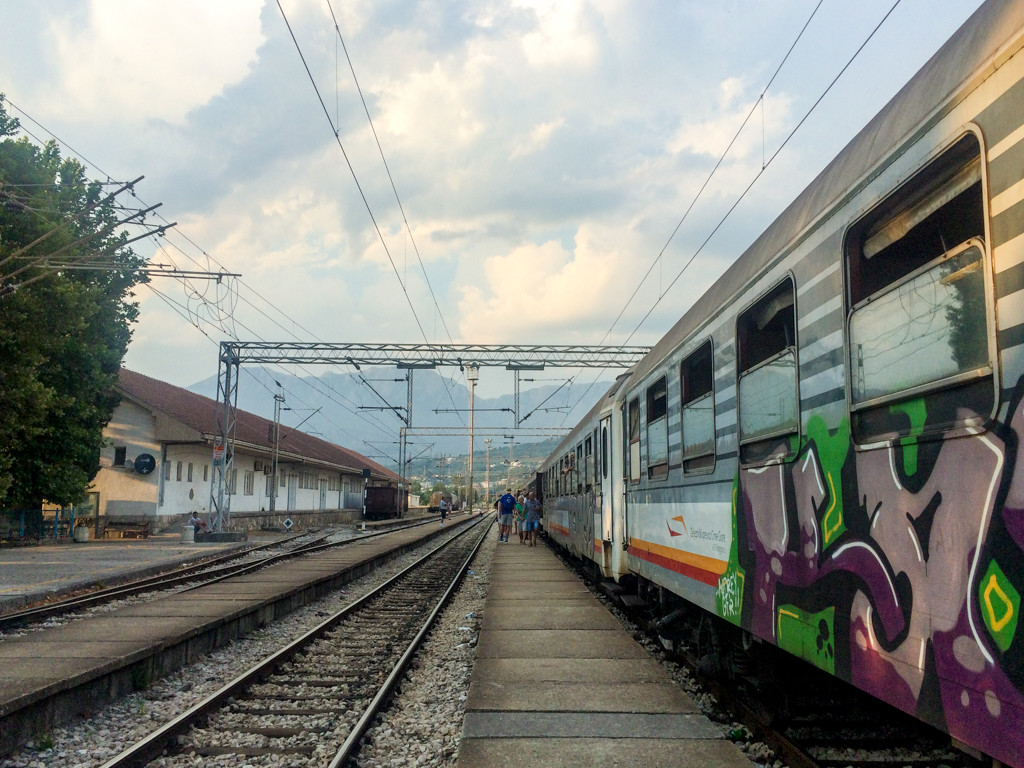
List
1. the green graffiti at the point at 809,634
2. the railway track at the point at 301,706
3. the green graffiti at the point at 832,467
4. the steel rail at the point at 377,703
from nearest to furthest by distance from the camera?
1. the green graffiti at the point at 832,467
2. the green graffiti at the point at 809,634
3. the steel rail at the point at 377,703
4. the railway track at the point at 301,706

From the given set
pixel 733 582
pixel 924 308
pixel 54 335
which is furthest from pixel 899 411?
pixel 54 335

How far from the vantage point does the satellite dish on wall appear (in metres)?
31.0

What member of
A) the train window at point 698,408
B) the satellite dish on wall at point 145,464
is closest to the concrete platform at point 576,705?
the train window at point 698,408

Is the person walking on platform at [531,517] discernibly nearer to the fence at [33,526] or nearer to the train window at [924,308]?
the fence at [33,526]

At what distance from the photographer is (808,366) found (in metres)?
3.98

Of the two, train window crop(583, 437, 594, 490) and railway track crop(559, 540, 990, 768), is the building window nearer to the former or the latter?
train window crop(583, 437, 594, 490)

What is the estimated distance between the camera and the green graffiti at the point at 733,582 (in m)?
5.01

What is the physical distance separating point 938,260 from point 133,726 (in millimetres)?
6404

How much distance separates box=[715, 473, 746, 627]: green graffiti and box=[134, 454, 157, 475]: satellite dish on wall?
29590 mm

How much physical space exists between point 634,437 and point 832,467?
549 cm

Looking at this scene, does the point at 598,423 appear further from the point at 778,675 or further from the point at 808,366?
the point at 808,366

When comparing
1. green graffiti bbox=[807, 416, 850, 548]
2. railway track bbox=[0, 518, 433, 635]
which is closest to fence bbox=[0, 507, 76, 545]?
railway track bbox=[0, 518, 433, 635]

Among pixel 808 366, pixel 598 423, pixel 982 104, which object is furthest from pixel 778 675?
pixel 598 423

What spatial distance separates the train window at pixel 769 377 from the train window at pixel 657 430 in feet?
6.72
